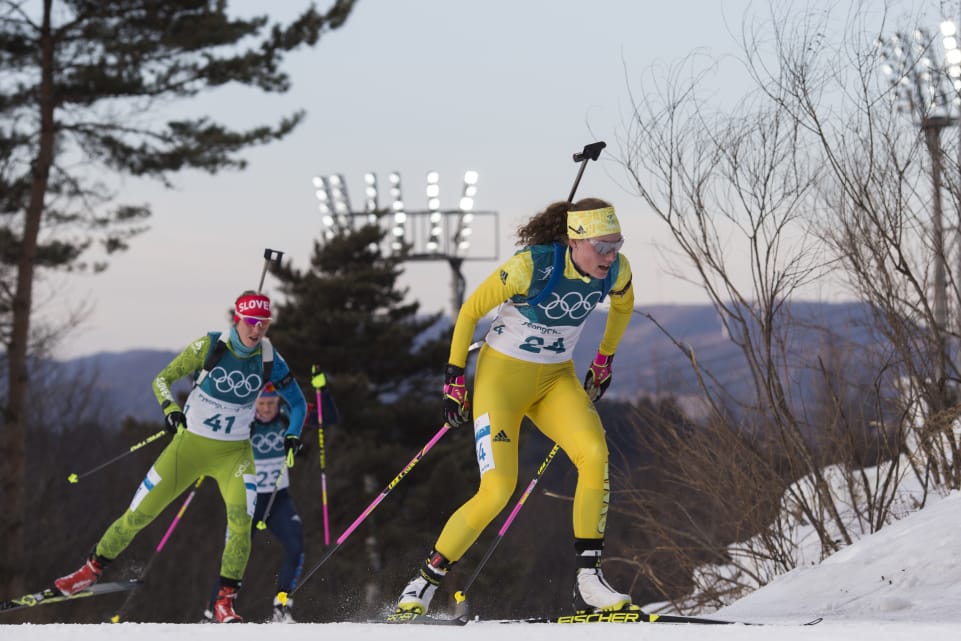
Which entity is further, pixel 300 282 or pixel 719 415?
pixel 300 282

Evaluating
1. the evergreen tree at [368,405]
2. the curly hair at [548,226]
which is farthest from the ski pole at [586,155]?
the evergreen tree at [368,405]

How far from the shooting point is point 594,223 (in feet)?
17.0

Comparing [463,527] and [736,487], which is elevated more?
[463,527]

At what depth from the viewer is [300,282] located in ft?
122

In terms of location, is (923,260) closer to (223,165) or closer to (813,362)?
(813,362)

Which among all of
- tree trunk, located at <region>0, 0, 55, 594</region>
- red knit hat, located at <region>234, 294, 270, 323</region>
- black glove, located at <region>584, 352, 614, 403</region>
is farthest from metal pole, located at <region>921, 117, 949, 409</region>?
tree trunk, located at <region>0, 0, 55, 594</region>

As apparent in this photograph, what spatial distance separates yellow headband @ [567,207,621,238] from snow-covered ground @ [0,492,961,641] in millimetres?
1622

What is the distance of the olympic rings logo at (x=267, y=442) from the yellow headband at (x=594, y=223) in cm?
398

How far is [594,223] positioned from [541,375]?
2.38ft

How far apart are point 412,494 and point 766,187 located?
24.9 m

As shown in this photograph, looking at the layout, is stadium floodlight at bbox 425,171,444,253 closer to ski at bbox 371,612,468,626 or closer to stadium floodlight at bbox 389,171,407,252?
stadium floodlight at bbox 389,171,407,252

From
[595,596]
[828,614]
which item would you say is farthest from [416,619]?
[828,614]

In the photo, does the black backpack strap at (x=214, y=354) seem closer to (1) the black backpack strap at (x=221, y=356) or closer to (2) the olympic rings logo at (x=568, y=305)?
(1) the black backpack strap at (x=221, y=356)

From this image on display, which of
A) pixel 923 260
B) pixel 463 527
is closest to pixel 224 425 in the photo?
pixel 463 527
